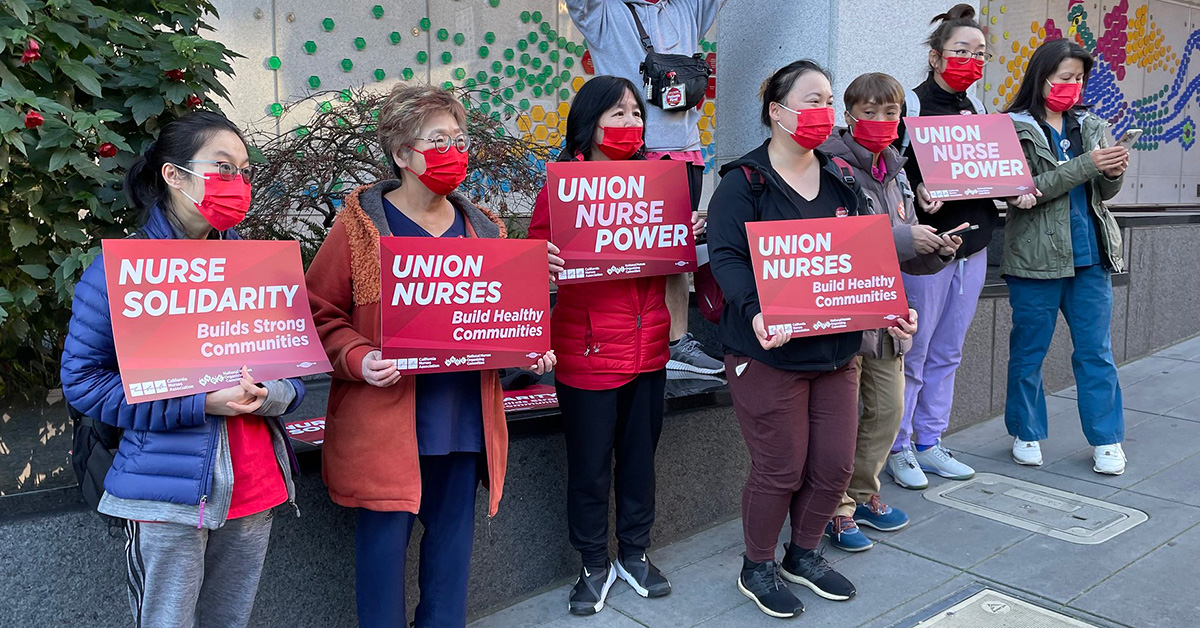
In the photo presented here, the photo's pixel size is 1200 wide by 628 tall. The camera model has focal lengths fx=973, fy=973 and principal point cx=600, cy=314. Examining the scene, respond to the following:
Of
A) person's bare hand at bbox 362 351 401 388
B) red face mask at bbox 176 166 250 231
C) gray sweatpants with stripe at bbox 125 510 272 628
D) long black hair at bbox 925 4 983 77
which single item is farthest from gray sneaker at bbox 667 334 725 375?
red face mask at bbox 176 166 250 231

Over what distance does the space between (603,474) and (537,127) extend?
4.66 metres

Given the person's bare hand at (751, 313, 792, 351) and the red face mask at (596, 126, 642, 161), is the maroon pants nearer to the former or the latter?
the person's bare hand at (751, 313, 792, 351)

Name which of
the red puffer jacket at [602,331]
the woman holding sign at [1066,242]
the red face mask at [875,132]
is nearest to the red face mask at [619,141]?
the red puffer jacket at [602,331]

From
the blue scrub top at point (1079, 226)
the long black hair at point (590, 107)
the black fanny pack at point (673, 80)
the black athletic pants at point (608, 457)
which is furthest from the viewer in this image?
the blue scrub top at point (1079, 226)

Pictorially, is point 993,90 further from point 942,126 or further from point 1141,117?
point 942,126

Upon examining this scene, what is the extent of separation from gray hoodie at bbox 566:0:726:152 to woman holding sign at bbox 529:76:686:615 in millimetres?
719

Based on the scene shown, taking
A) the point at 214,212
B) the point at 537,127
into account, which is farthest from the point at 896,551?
the point at 537,127

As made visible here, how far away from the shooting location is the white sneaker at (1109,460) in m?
5.05

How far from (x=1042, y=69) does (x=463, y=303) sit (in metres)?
3.41

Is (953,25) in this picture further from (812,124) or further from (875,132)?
(812,124)

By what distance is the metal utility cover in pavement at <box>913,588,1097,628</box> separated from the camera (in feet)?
11.3

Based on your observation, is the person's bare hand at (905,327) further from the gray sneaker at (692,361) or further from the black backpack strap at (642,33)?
the black backpack strap at (642,33)

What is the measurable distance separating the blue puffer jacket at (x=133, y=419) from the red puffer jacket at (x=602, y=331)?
1391 mm

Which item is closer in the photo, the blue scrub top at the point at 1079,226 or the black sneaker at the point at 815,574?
the black sneaker at the point at 815,574
